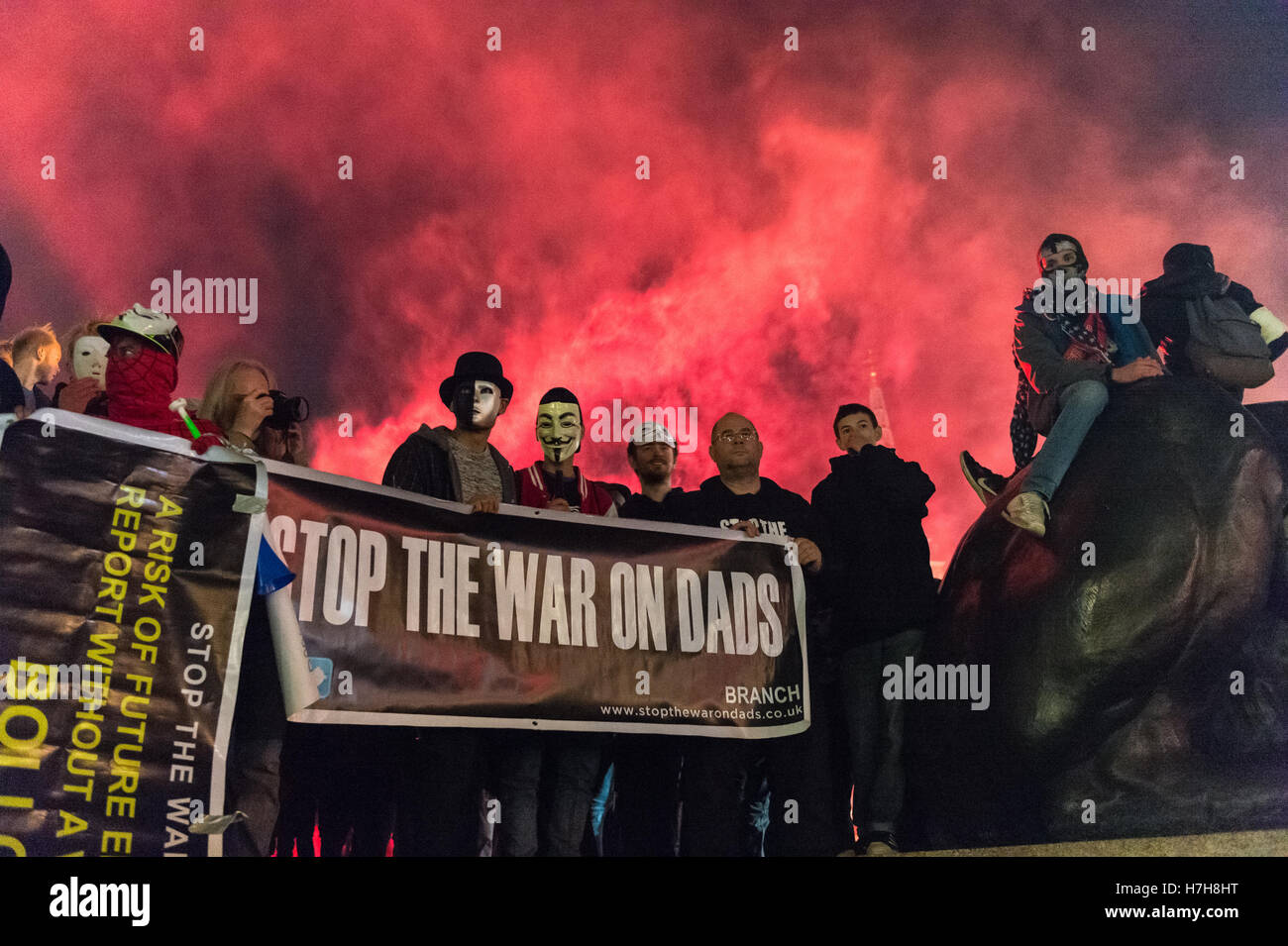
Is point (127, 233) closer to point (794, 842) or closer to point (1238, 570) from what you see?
point (794, 842)

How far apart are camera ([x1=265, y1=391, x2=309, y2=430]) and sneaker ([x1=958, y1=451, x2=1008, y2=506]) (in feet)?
11.7

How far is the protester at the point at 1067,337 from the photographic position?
600 centimetres

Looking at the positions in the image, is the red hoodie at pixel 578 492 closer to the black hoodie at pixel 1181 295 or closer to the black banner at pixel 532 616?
the black banner at pixel 532 616

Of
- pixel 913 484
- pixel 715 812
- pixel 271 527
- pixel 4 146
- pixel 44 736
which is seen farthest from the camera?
pixel 4 146

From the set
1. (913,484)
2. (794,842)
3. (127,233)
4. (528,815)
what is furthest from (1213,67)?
(127,233)

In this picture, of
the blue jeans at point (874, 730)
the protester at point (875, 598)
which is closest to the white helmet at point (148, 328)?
Answer: the protester at point (875, 598)

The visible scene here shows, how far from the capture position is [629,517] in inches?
209

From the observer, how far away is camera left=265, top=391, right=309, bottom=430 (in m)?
4.96

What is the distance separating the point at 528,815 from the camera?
455 cm

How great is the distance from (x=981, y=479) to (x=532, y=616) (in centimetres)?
277

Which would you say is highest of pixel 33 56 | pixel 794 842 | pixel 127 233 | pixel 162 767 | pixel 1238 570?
pixel 33 56

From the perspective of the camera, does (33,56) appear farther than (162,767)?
Yes

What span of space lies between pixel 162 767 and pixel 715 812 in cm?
217

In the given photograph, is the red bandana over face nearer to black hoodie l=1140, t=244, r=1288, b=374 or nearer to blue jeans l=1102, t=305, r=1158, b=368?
blue jeans l=1102, t=305, r=1158, b=368
